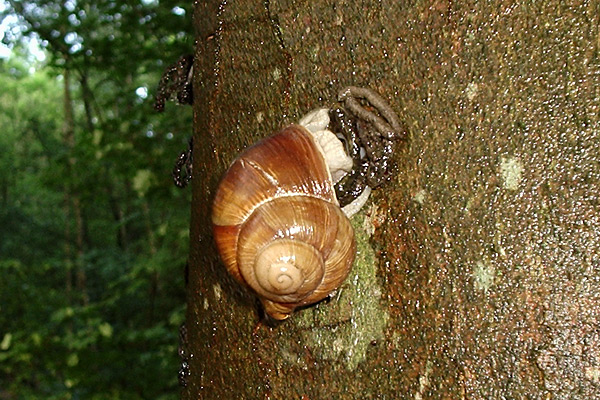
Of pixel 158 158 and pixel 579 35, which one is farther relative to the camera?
pixel 158 158

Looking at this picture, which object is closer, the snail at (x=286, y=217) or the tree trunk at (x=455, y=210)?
the tree trunk at (x=455, y=210)

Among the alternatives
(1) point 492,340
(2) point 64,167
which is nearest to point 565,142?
(1) point 492,340

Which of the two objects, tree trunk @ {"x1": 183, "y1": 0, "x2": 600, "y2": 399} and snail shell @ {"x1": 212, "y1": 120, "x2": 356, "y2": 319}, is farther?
snail shell @ {"x1": 212, "y1": 120, "x2": 356, "y2": 319}

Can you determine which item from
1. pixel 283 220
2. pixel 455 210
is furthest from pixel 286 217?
pixel 455 210

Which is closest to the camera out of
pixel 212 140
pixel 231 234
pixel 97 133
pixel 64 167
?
pixel 231 234

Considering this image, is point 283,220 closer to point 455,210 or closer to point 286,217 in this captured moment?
point 286,217

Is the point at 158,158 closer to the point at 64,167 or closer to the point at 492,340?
the point at 64,167
